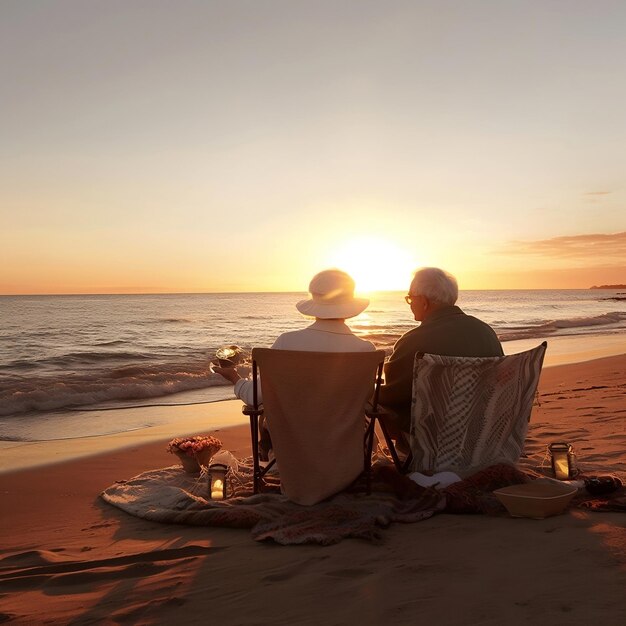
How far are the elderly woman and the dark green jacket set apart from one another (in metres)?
0.35

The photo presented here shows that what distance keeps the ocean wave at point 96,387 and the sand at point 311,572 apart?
5451 millimetres

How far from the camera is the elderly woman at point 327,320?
4.09m

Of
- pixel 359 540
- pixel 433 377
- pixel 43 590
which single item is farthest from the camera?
pixel 433 377

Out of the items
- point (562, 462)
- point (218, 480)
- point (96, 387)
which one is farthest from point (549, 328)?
point (218, 480)

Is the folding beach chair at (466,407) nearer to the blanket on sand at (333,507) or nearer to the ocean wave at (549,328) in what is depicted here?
the blanket on sand at (333,507)

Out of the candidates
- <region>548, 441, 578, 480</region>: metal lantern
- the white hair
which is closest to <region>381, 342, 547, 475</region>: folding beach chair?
<region>548, 441, 578, 480</region>: metal lantern

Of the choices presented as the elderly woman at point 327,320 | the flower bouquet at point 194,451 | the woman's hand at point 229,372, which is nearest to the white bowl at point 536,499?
the elderly woman at point 327,320

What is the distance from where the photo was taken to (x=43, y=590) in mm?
3043

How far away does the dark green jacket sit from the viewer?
4.31 m

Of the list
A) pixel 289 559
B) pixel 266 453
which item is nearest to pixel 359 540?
pixel 289 559

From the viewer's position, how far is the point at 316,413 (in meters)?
3.96

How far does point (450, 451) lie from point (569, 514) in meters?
0.87

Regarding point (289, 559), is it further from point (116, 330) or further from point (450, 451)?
point (116, 330)

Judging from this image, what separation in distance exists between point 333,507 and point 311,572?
773 mm
